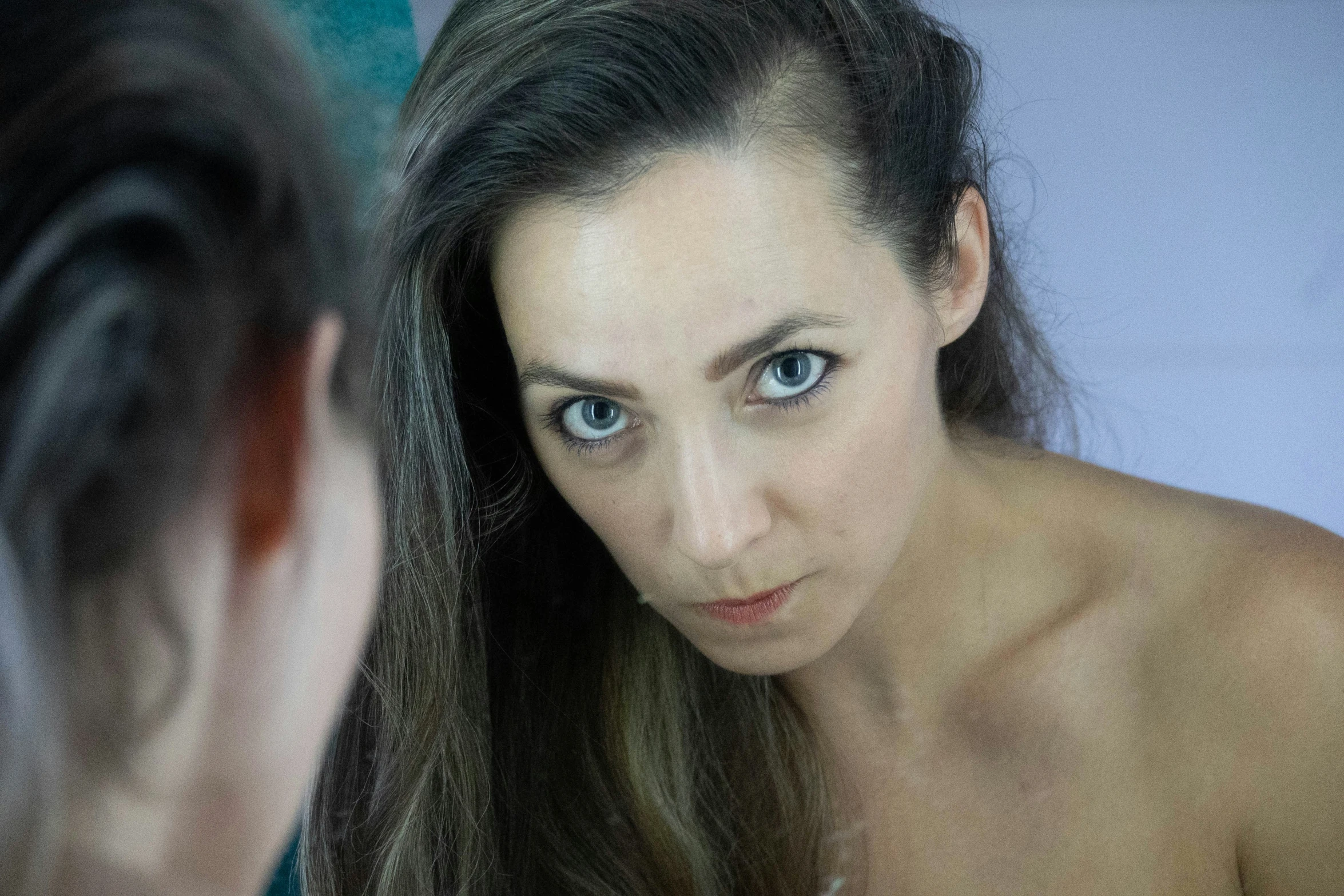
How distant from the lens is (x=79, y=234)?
241mm

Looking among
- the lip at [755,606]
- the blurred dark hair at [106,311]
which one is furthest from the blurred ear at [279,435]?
the lip at [755,606]

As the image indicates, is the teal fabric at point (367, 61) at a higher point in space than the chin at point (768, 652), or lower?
higher

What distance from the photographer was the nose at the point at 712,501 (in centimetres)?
64

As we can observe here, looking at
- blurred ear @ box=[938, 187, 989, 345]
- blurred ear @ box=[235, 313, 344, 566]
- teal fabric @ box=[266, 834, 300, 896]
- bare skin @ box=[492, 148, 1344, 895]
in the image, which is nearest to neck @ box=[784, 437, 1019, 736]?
bare skin @ box=[492, 148, 1344, 895]

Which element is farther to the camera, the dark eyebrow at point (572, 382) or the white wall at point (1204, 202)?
the white wall at point (1204, 202)

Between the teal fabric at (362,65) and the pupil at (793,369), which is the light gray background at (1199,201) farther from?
the pupil at (793,369)

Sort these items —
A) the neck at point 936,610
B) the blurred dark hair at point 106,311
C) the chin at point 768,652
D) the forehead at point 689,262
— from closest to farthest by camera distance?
the blurred dark hair at point 106,311 < the forehead at point 689,262 < the chin at point 768,652 < the neck at point 936,610

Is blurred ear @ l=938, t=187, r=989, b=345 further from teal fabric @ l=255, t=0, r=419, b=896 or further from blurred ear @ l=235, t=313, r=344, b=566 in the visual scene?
blurred ear @ l=235, t=313, r=344, b=566

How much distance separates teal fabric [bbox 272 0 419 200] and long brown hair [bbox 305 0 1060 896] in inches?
3.4

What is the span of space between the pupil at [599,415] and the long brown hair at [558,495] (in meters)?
0.12

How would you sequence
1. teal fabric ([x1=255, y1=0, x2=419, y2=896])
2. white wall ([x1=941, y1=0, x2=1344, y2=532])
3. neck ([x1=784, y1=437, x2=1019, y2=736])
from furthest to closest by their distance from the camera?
A: white wall ([x1=941, y1=0, x2=1344, y2=532]) → neck ([x1=784, y1=437, x2=1019, y2=736]) → teal fabric ([x1=255, y1=0, x2=419, y2=896])

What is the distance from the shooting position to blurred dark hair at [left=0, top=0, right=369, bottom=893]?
0.24 meters

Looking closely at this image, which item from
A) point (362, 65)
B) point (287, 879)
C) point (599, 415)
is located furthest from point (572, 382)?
point (287, 879)

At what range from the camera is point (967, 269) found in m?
0.78
